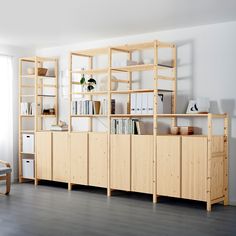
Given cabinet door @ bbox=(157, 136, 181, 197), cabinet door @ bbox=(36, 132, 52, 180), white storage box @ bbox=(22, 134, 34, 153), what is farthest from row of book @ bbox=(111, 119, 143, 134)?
white storage box @ bbox=(22, 134, 34, 153)

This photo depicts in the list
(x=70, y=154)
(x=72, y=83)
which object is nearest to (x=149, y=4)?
(x=72, y=83)

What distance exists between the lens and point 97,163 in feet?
23.6

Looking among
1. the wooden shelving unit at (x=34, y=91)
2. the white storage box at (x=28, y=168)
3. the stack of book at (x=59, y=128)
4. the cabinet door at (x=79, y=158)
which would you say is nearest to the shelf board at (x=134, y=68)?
the cabinet door at (x=79, y=158)

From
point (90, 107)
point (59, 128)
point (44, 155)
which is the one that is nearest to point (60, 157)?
point (44, 155)

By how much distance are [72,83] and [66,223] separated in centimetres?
311

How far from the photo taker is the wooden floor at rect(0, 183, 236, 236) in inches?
192

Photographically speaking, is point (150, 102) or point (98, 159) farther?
point (98, 159)

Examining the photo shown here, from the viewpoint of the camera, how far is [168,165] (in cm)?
634

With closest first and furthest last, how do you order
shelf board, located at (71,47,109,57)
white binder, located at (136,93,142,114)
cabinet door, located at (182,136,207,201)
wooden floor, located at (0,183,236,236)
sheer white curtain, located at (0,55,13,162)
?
wooden floor, located at (0,183,236,236)
cabinet door, located at (182,136,207,201)
white binder, located at (136,93,142,114)
shelf board, located at (71,47,109,57)
sheer white curtain, located at (0,55,13,162)

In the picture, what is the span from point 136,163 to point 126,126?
0.61 metres

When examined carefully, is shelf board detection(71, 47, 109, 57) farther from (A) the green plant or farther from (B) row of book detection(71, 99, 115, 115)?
(B) row of book detection(71, 99, 115, 115)

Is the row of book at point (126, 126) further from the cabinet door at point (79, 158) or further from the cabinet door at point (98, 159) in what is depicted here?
the cabinet door at point (79, 158)

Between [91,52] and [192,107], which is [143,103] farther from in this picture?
[91,52]

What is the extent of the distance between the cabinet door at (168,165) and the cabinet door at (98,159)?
41.0 inches
